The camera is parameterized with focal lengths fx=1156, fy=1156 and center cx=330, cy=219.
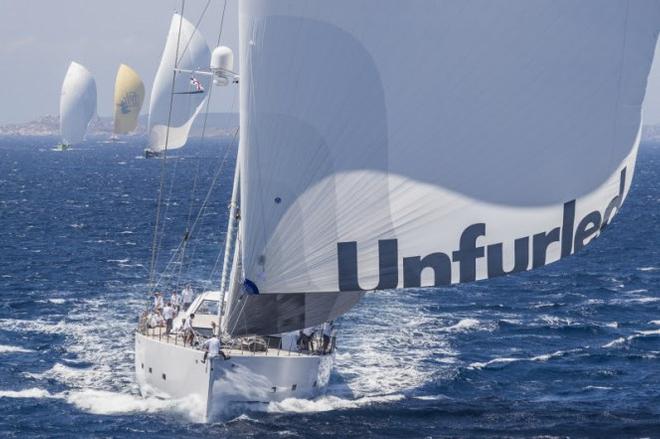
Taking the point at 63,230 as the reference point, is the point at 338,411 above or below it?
below

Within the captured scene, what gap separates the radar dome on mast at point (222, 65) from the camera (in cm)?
3803

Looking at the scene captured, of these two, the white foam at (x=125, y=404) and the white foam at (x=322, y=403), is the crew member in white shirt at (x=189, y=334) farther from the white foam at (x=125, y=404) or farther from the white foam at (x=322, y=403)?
the white foam at (x=322, y=403)

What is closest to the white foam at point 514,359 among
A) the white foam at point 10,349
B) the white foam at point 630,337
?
the white foam at point 630,337

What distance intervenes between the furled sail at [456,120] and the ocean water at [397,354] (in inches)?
291

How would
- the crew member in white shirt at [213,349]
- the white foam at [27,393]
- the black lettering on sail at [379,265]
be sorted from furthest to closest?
the white foam at [27,393], the crew member in white shirt at [213,349], the black lettering on sail at [379,265]

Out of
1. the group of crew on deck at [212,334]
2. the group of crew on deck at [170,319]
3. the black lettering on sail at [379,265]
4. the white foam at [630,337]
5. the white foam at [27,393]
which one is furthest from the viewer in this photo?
the white foam at [630,337]

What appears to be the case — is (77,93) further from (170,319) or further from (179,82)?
(170,319)

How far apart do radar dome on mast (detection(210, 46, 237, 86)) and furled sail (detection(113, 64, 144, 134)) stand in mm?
146617

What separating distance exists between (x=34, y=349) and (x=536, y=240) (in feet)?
78.2

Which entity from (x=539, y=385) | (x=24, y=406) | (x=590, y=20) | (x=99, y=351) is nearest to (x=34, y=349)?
(x=99, y=351)

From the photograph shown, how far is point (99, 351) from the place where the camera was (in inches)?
1809

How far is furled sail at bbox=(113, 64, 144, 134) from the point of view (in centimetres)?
18175

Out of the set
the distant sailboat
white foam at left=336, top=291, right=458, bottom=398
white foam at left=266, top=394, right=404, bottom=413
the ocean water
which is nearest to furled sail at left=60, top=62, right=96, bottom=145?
the distant sailboat

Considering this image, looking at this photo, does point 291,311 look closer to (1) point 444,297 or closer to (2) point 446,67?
(2) point 446,67
